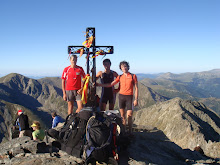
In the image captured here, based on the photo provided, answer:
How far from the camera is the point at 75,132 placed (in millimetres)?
7254

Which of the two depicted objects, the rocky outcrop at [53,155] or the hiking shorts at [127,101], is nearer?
the rocky outcrop at [53,155]

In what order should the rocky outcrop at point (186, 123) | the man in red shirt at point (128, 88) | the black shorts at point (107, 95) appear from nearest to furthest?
the man in red shirt at point (128, 88) < the black shorts at point (107, 95) < the rocky outcrop at point (186, 123)

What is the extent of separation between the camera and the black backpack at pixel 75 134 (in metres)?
7.23

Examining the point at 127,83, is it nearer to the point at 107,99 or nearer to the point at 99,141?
the point at 107,99

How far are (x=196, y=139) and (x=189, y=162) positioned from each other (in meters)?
35.5

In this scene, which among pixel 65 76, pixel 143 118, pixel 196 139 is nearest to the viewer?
pixel 65 76

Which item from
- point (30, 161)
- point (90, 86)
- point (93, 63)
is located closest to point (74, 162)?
point (30, 161)

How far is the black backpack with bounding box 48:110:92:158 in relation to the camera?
723cm

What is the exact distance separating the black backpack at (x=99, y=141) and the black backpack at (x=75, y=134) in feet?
1.11

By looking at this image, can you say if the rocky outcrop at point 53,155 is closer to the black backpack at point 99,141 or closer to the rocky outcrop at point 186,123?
the black backpack at point 99,141

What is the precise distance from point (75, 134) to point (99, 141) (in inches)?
43.0

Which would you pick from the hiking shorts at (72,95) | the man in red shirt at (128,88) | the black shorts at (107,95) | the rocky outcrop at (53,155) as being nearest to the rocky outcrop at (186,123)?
the rocky outcrop at (53,155)

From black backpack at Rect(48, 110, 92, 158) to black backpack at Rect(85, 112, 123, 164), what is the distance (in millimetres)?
337

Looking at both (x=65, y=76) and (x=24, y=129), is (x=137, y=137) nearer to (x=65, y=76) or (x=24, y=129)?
(x=65, y=76)
